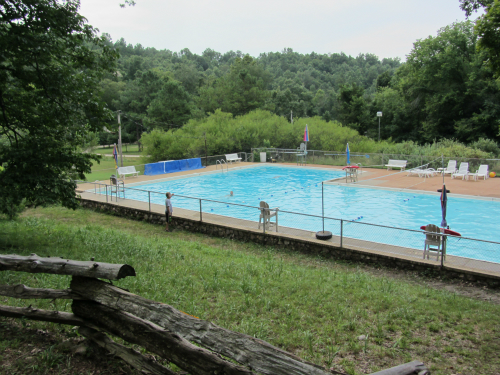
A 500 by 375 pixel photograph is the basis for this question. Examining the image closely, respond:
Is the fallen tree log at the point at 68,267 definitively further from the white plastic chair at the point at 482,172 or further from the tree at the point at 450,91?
the tree at the point at 450,91

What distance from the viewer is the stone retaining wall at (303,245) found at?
938cm

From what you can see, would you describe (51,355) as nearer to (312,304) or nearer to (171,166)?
(312,304)

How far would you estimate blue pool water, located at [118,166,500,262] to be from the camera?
11.6m

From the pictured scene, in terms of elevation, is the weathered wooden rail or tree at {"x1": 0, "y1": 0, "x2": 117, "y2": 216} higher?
tree at {"x1": 0, "y1": 0, "x2": 117, "y2": 216}

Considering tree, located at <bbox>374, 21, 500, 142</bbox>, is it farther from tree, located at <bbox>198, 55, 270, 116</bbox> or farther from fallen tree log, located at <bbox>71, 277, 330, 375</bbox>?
fallen tree log, located at <bbox>71, 277, 330, 375</bbox>

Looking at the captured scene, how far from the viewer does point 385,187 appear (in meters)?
21.7

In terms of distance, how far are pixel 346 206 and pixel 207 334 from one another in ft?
53.9

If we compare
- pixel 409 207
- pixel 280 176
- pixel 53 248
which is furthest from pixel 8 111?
pixel 280 176

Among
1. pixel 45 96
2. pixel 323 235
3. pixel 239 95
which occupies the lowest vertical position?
pixel 323 235

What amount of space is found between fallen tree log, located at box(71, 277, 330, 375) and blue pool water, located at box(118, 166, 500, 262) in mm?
8158

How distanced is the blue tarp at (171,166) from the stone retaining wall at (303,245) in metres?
10.7

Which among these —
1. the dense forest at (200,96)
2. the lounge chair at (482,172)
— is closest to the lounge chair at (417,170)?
the lounge chair at (482,172)

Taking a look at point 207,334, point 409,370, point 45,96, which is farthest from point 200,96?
point 409,370

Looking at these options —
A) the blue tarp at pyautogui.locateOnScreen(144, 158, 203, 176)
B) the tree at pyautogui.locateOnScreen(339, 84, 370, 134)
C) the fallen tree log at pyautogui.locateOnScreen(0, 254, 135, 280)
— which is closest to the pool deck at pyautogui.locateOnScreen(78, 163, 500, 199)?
the blue tarp at pyautogui.locateOnScreen(144, 158, 203, 176)
